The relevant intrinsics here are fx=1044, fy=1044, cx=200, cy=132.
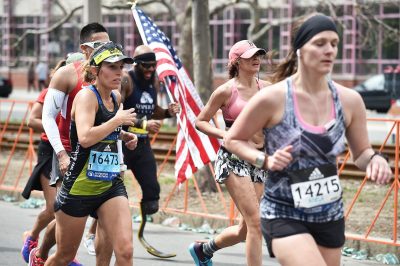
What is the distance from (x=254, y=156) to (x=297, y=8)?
3229 centimetres

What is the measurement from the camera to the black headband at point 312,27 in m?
Result: 5.03

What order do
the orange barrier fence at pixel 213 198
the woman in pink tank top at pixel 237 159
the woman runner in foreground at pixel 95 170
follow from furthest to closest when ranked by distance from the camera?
the orange barrier fence at pixel 213 198 < the woman in pink tank top at pixel 237 159 < the woman runner in foreground at pixel 95 170

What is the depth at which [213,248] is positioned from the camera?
8117 mm

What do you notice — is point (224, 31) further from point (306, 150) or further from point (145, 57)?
point (306, 150)

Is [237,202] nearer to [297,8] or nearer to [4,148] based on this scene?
[4,148]

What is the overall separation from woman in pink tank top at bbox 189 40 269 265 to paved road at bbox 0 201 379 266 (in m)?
1.34

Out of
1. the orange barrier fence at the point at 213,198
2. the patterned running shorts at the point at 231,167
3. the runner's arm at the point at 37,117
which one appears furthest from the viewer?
the orange barrier fence at the point at 213,198

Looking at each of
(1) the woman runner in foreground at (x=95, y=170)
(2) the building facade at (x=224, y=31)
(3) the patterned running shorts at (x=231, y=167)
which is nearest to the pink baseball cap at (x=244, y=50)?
(3) the patterned running shorts at (x=231, y=167)

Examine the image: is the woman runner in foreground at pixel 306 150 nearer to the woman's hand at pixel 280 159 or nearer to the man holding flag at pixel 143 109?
the woman's hand at pixel 280 159

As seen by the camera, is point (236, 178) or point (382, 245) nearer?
point (236, 178)

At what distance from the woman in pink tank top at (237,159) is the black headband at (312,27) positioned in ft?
7.85

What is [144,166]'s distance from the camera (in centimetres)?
943

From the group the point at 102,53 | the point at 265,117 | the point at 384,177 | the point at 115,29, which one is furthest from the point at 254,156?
the point at 115,29

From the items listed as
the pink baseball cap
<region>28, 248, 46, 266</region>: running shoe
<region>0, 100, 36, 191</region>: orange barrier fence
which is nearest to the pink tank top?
the pink baseball cap
